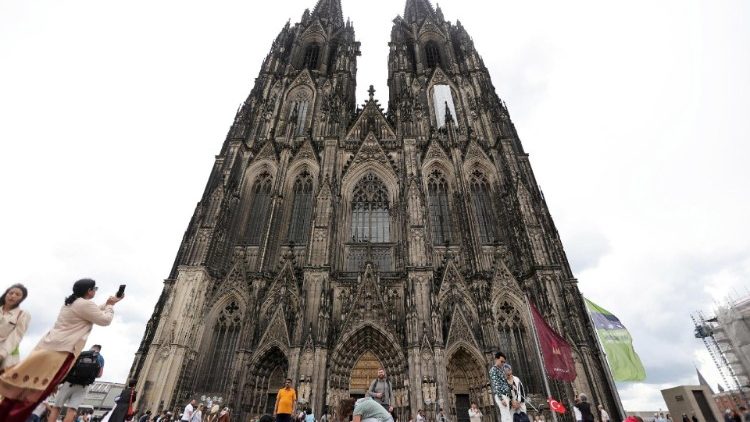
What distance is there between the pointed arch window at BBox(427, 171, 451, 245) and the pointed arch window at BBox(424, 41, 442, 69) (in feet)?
41.8

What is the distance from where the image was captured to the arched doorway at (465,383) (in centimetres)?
1537

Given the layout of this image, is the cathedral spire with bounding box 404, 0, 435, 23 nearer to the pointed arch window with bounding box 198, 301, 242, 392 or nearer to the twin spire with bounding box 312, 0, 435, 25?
the twin spire with bounding box 312, 0, 435, 25

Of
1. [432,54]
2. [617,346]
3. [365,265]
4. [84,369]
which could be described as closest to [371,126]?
[365,265]

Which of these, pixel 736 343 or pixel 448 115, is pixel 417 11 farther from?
pixel 736 343

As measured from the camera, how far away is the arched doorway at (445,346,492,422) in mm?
15367

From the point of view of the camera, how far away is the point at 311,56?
103 ft

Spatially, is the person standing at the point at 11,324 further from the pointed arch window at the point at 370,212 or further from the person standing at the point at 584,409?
the pointed arch window at the point at 370,212

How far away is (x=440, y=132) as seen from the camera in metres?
24.9

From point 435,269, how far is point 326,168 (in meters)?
8.76

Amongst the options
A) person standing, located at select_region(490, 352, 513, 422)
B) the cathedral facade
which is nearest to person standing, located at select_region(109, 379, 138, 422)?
person standing, located at select_region(490, 352, 513, 422)

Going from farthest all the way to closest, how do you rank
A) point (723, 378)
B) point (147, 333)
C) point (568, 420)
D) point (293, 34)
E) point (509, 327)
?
point (293, 34) < point (723, 378) < point (509, 327) < point (147, 333) < point (568, 420)

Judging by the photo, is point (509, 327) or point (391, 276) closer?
point (509, 327)

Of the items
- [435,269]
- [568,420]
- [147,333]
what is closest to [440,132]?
[435,269]

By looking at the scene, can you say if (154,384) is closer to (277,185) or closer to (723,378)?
(277,185)
